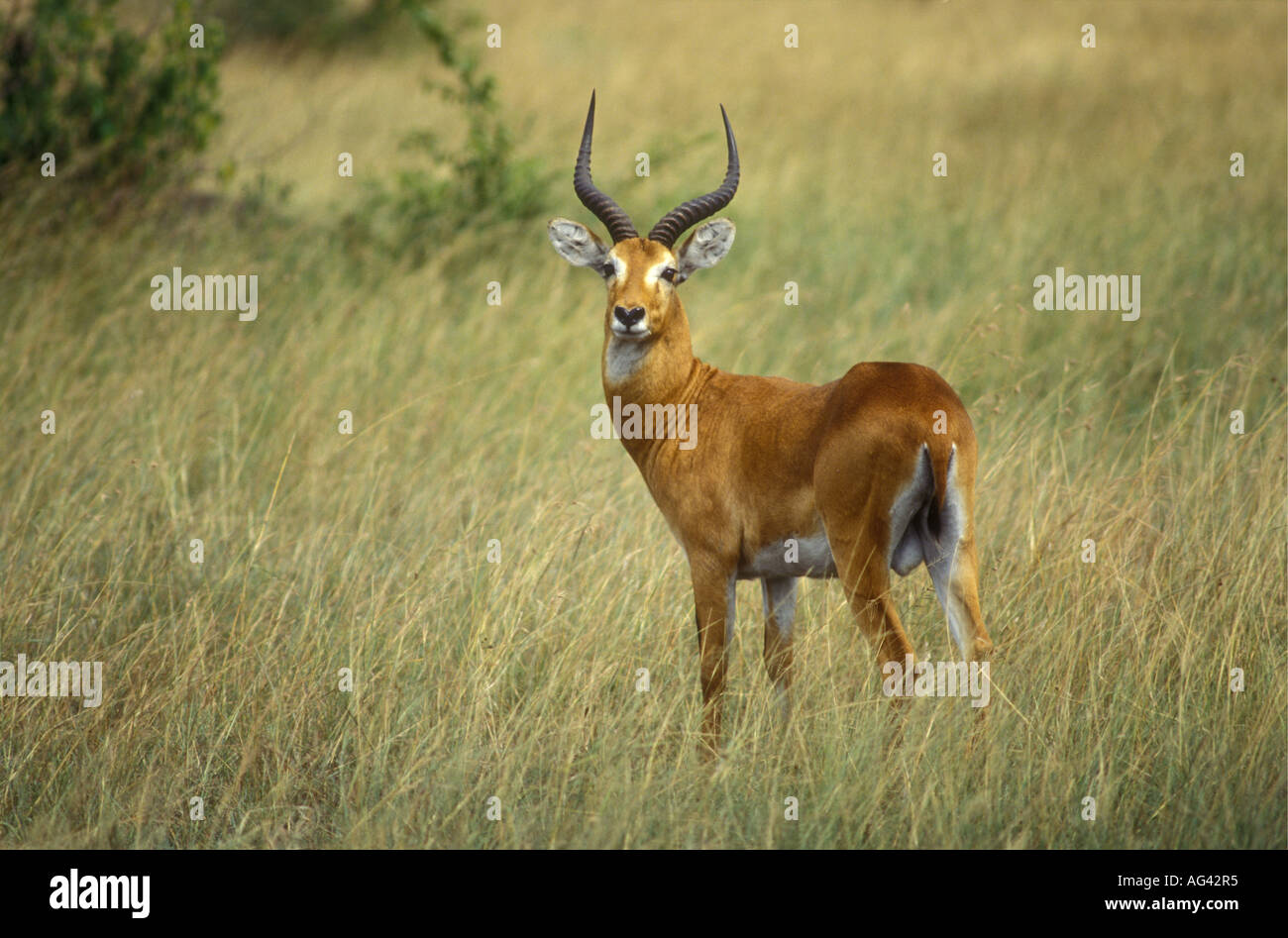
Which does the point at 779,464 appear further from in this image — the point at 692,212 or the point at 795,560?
the point at 692,212

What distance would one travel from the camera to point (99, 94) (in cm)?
1057

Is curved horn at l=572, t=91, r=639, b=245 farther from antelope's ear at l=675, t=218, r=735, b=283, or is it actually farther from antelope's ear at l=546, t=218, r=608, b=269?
antelope's ear at l=675, t=218, r=735, b=283

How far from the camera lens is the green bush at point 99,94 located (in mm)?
10461

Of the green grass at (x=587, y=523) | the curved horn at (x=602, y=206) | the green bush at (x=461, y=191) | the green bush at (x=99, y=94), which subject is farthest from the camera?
the green bush at (x=461, y=191)

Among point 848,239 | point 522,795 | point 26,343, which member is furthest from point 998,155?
point 522,795

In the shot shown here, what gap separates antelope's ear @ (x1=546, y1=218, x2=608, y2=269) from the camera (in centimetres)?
618

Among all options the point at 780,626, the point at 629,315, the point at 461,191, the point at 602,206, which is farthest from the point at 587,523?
the point at 461,191

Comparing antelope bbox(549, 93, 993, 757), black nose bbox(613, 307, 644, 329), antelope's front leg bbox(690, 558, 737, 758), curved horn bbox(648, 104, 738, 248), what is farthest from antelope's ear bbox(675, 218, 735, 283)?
antelope's front leg bbox(690, 558, 737, 758)

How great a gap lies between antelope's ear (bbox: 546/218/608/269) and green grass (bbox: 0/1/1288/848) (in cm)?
122

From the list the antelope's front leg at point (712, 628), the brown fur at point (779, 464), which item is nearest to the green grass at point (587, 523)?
the antelope's front leg at point (712, 628)

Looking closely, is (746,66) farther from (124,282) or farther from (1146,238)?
(124,282)

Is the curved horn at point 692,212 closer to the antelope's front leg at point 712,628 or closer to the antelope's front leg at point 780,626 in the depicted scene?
the antelope's front leg at point 712,628

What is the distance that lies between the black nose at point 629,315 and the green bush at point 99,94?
644 cm

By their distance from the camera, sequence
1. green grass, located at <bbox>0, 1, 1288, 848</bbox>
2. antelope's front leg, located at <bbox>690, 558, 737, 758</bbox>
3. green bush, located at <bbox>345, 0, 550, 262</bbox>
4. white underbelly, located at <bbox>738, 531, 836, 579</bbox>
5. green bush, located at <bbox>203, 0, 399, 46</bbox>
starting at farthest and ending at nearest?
1. green bush, located at <bbox>203, 0, 399, 46</bbox>
2. green bush, located at <bbox>345, 0, 550, 262</bbox>
3. antelope's front leg, located at <bbox>690, 558, 737, 758</bbox>
4. white underbelly, located at <bbox>738, 531, 836, 579</bbox>
5. green grass, located at <bbox>0, 1, 1288, 848</bbox>
